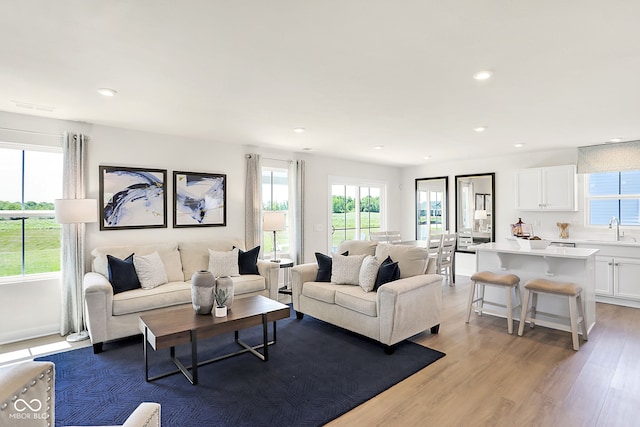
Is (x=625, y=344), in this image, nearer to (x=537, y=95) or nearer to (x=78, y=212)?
(x=537, y=95)

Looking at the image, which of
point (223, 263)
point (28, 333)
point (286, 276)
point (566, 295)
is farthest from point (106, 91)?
point (566, 295)

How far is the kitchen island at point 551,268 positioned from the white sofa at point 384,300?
1048mm

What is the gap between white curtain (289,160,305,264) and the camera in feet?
19.3

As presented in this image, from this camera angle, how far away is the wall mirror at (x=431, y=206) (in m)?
7.42

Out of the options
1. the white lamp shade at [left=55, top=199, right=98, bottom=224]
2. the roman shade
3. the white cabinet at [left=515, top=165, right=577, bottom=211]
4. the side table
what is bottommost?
the side table

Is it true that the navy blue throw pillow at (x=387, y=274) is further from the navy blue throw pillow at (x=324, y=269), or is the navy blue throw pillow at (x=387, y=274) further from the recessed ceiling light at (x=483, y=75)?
the recessed ceiling light at (x=483, y=75)

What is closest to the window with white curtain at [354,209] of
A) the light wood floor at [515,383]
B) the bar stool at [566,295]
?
the light wood floor at [515,383]

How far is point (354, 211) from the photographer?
284 inches

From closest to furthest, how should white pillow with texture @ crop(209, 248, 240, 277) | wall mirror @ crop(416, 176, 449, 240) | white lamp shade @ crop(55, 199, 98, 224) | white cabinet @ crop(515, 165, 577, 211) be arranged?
white lamp shade @ crop(55, 199, 98, 224)
white pillow with texture @ crop(209, 248, 240, 277)
white cabinet @ crop(515, 165, 577, 211)
wall mirror @ crop(416, 176, 449, 240)

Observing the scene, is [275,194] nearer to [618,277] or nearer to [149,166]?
[149,166]

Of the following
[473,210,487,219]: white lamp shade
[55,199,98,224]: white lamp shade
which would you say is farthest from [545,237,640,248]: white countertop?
[55,199,98,224]: white lamp shade

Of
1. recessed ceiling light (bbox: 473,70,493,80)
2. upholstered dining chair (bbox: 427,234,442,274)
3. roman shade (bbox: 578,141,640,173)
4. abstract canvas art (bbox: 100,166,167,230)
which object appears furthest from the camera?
upholstered dining chair (bbox: 427,234,442,274)

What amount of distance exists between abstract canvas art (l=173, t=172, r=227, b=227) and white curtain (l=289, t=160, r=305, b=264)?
4.00ft

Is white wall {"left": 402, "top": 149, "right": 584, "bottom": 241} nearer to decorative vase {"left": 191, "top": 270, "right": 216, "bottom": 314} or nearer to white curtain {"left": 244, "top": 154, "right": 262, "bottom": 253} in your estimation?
white curtain {"left": 244, "top": 154, "right": 262, "bottom": 253}
